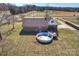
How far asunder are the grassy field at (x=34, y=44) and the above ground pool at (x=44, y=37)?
7cm

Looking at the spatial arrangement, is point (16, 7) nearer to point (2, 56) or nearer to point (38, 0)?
point (38, 0)

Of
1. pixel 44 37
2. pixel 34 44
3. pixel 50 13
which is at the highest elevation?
pixel 50 13

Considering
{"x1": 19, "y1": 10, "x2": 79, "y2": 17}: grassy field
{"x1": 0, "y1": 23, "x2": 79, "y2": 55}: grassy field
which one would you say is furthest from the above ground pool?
{"x1": 19, "y1": 10, "x2": 79, "y2": 17}: grassy field

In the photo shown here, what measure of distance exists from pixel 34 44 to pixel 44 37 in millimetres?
207

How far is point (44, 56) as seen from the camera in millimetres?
2318

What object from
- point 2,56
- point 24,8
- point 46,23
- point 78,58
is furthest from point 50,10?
point 2,56

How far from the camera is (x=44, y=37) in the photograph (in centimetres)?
232

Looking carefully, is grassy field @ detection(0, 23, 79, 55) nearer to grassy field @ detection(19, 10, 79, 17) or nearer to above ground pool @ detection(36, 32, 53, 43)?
above ground pool @ detection(36, 32, 53, 43)

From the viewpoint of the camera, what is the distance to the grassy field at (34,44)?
7.52 feet

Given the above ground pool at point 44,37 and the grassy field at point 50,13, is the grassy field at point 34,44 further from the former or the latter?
the grassy field at point 50,13

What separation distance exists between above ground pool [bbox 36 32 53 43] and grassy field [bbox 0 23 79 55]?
0.07 meters

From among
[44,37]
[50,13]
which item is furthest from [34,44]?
[50,13]

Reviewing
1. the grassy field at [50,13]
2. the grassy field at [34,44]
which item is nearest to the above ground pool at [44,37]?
the grassy field at [34,44]

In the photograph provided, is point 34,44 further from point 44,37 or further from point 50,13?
point 50,13
